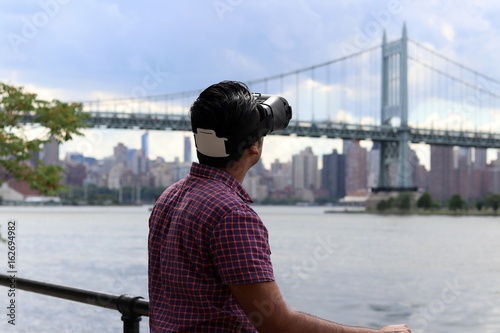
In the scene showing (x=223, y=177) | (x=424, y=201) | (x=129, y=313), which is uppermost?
(x=223, y=177)

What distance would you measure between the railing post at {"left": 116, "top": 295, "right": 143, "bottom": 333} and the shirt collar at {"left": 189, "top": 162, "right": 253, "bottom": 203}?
2.45ft

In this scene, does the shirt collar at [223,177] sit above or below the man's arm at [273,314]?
above

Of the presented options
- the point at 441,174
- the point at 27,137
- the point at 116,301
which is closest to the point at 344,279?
the point at 27,137

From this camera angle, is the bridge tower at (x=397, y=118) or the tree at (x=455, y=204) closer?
the bridge tower at (x=397, y=118)

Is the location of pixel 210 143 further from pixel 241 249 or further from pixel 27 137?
pixel 27 137

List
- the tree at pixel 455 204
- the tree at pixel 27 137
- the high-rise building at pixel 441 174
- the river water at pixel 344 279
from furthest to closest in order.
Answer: the high-rise building at pixel 441 174 → the tree at pixel 455 204 → the river water at pixel 344 279 → the tree at pixel 27 137

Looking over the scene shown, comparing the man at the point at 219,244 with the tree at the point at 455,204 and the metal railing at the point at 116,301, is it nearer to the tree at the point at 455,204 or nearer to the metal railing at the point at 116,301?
the metal railing at the point at 116,301

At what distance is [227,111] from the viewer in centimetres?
113

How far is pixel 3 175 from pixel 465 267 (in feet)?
61.0

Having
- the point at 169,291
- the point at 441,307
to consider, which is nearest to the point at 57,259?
the point at 441,307

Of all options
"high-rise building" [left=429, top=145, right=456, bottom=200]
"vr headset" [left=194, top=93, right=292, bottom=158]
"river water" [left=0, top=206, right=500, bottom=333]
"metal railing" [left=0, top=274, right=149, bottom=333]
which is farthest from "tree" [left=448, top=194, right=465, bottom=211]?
"vr headset" [left=194, top=93, right=292, bottom=158]

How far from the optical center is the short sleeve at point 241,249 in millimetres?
1046

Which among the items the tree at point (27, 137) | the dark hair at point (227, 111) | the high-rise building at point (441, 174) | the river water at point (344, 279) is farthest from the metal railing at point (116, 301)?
the high-rise building at point (441, 174)

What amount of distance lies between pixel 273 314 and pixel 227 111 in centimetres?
31
